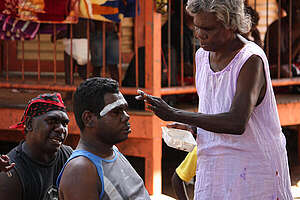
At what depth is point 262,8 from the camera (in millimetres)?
9617

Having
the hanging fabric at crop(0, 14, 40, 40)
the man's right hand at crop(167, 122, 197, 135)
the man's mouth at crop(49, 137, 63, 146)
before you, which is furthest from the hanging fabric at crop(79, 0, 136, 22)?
the man's right hand at crop(167, 122, 197, 135)

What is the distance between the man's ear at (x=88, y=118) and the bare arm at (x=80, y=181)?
0.17 m

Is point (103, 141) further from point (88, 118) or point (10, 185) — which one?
point (10, 185)

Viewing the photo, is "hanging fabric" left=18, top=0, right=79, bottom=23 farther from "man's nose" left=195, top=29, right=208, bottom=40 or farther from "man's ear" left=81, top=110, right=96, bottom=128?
"man's ear" left=81, top=110, right=96, bottom=128

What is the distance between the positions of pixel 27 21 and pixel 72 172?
4099mm

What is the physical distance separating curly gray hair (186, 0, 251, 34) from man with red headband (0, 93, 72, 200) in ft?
3.49

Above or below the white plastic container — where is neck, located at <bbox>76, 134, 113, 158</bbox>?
above

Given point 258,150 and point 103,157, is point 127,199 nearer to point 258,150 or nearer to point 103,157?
point 103,157

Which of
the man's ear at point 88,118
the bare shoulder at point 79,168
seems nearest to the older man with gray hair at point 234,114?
the man's ear at point 88,118

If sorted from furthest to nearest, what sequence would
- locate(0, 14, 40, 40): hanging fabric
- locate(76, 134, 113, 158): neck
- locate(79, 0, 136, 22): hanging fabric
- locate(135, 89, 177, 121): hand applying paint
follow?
locate(0, 14, 40, 40): hanging fabric → locate(79, 0, 136, 22): hanging fabric → locate(135, 89, 177, 121): hand applying paint → locate(76, 134, 113, 158): neck

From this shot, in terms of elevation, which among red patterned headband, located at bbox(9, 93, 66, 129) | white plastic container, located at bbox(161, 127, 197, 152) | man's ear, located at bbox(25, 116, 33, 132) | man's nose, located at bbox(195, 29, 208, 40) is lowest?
white plastic container, located at bbox(161, 127, 197, 152)

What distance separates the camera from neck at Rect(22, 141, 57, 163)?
2973 millimetres

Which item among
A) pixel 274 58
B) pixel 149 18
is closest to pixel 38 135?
Result: pixel 149 18

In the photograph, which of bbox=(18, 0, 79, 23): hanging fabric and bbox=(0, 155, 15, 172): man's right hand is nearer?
bbox=(0, 155, 15, 172): man's right hand
